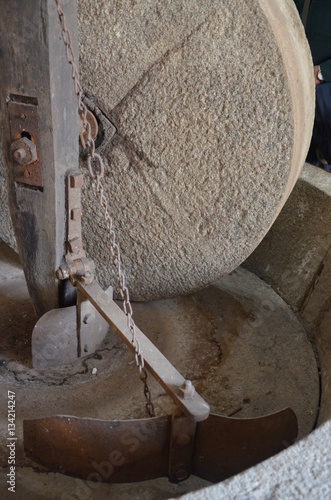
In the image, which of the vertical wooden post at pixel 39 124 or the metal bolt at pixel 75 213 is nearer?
the vertical wooden post at pixel 39 124

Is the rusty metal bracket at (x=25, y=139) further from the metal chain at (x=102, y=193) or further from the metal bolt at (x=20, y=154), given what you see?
the metal chain at (x=102, y=193)

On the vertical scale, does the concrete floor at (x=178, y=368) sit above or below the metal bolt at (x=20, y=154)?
below

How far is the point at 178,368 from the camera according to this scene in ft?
7.41

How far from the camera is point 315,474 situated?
116 cm

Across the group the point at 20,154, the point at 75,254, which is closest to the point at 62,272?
the point at 75,254

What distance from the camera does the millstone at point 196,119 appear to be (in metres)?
1.85

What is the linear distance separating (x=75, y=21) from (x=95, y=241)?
936 mm

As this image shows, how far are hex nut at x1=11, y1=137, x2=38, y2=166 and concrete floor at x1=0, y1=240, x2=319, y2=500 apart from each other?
85 centimetres

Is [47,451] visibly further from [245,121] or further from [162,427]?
[245,121]

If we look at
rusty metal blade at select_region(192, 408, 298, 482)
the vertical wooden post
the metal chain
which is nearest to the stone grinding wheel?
the vertical wooden post

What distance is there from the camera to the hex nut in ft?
5.91

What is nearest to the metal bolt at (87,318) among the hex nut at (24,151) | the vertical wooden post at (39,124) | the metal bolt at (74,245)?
the vertical wooden post at (39,124)

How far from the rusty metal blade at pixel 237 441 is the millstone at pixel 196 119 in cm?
74

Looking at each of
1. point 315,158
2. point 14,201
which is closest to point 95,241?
point 14,201
